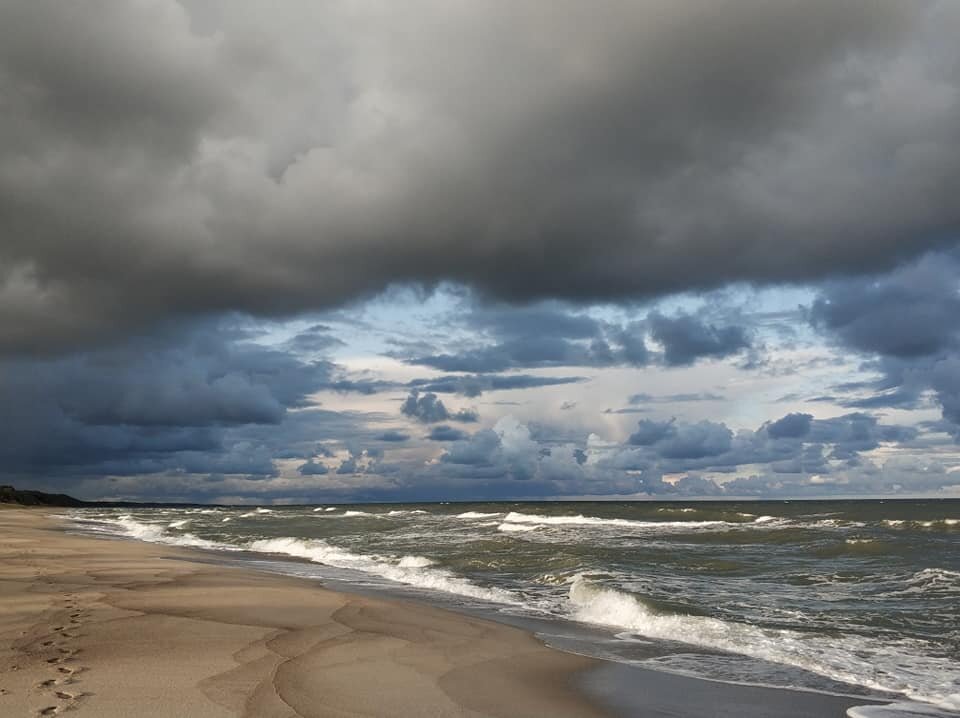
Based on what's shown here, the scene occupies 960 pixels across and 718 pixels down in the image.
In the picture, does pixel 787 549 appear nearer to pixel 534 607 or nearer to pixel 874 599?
pixel 874 599

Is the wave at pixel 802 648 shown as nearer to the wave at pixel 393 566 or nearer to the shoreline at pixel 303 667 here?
the shoreline at pixel 303 667

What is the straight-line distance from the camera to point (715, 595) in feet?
50.9

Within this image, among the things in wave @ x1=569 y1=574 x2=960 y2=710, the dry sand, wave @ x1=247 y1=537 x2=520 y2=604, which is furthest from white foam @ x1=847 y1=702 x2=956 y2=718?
wave @ x1=247 y1=537 x2=520 y2=604

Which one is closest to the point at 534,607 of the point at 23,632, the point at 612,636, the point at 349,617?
the point at 612,636

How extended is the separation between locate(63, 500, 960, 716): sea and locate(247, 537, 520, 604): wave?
7cm

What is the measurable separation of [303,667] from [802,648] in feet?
23.2

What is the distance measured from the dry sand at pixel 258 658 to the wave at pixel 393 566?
11.2ft

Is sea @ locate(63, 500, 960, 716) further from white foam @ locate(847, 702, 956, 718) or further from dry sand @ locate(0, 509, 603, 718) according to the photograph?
dry sand @ locate(0, 509, 603, 718)

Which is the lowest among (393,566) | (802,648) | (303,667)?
(393,566)

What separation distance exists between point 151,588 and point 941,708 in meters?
13.3

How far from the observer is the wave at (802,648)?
874 centimetres

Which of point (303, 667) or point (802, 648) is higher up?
point (303, 667)

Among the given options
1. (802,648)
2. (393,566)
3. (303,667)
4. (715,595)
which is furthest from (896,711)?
(393,566)

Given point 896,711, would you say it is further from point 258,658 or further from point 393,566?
point 393,566
